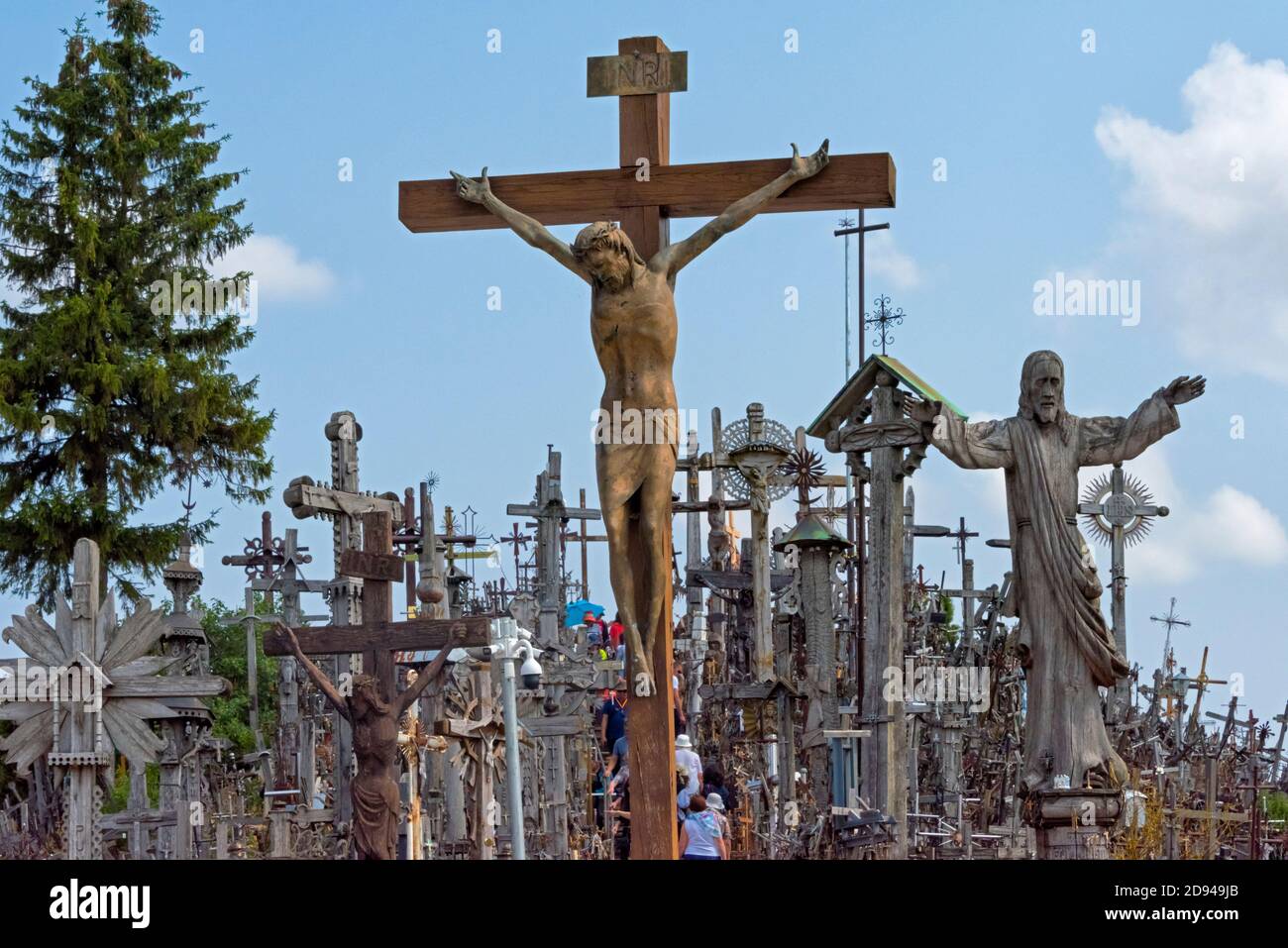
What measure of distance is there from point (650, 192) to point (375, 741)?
4202 millimetres

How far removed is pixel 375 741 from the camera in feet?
38.1

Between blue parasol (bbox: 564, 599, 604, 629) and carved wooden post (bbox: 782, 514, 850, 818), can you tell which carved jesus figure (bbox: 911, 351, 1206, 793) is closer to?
carved wooden post (bbox: 782, 514, 850, 818)

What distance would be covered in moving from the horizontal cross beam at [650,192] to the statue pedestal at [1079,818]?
3.10 meters

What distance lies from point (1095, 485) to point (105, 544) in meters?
12.3

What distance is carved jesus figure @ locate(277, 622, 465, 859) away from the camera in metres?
11.4

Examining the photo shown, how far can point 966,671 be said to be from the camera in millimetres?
15727

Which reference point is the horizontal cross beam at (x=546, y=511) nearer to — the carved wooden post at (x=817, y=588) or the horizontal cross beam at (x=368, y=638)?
the carved wooden post at (x=817, y=588)

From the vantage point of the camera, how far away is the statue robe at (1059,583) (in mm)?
9867

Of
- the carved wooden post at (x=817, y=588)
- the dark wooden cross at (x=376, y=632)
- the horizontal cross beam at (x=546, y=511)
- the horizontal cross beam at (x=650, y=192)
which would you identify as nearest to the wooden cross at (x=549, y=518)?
the horizontal cross beam at (x=546, y=511)

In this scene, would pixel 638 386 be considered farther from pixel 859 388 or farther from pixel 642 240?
pixel 859 388

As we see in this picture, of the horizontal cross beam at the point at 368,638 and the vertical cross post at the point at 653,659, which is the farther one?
the horizontal cross beam at the point at 368,638

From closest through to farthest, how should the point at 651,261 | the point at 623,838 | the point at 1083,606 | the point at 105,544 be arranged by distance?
1. the point at 651,261
2. the point at 1083,606
3. the point at 623,838
4. the point at 105,544
